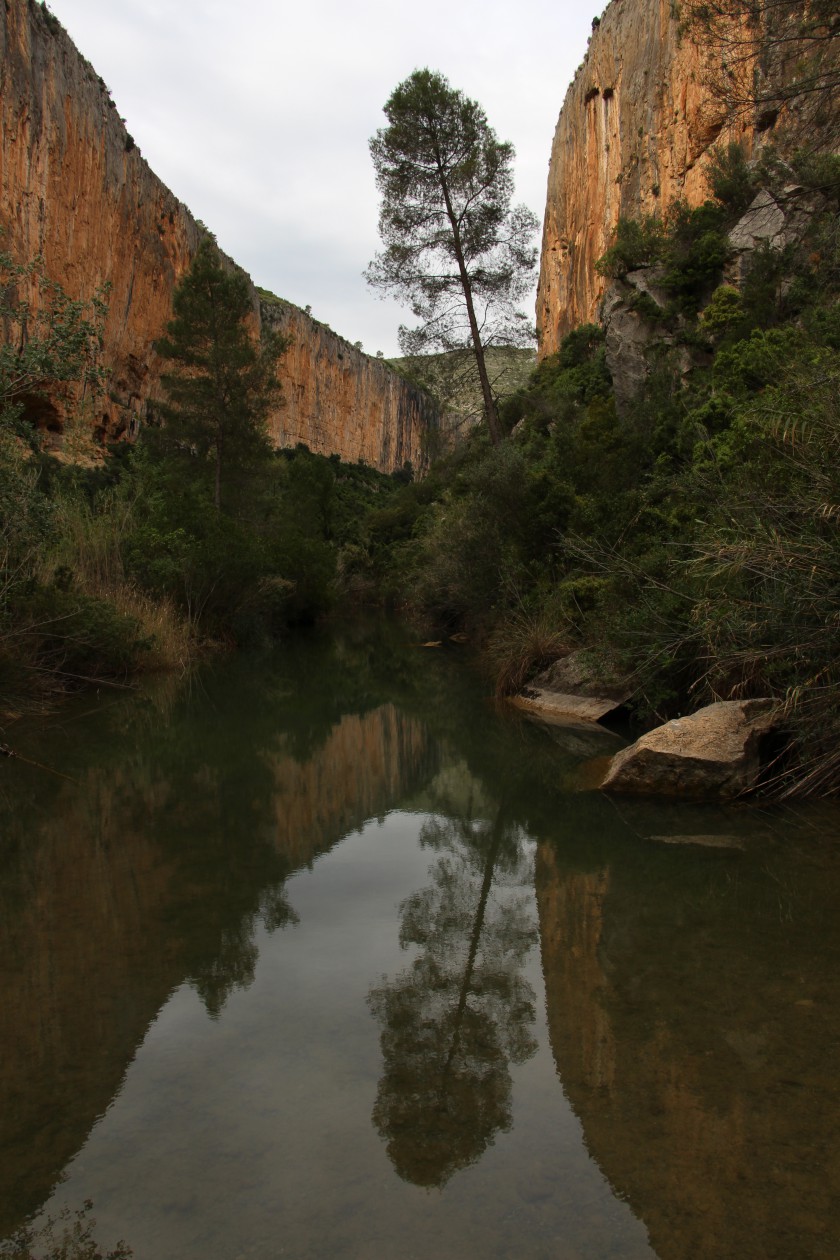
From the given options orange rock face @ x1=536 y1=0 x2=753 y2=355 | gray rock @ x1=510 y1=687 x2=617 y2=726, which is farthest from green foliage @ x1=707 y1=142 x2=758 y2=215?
gray rock @ x1=510 y1=687 x2=617 y2=726

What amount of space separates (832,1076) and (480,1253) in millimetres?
1466

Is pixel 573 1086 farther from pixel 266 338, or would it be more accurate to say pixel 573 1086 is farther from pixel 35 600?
pixel 266 338

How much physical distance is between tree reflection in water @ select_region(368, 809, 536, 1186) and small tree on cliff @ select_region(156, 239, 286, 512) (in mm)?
21252

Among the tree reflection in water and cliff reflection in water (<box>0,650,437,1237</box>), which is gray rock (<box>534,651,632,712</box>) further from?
the tree reflection in water

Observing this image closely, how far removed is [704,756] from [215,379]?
2192cm

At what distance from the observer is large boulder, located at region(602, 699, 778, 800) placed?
22.3ft

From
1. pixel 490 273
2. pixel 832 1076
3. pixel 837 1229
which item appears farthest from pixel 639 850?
pixel 490 273

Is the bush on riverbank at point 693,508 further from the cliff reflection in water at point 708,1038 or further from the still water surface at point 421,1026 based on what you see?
the cliff reflection in water at point 708,1038

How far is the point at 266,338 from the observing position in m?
28.3

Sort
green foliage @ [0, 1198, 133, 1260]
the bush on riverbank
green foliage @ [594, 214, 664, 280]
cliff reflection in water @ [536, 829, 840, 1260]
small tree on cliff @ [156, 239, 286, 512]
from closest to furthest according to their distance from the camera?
green foliage @ [0, 1198, 133, 1260], cliff reflection in water @ [536, 829, 840, 1260], the bush on riverbank, green foliage @ [594, 214, 664, 280], small tree on cliff @ [156, 239, 286, 512]

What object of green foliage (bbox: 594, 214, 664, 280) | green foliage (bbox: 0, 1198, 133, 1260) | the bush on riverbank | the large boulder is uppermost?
green foliage (bbox: 594, 214, 664, 280)

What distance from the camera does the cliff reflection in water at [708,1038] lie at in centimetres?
248

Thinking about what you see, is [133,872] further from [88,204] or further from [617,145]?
[88,204]

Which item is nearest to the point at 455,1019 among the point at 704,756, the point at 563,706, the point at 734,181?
the point at 704,756
